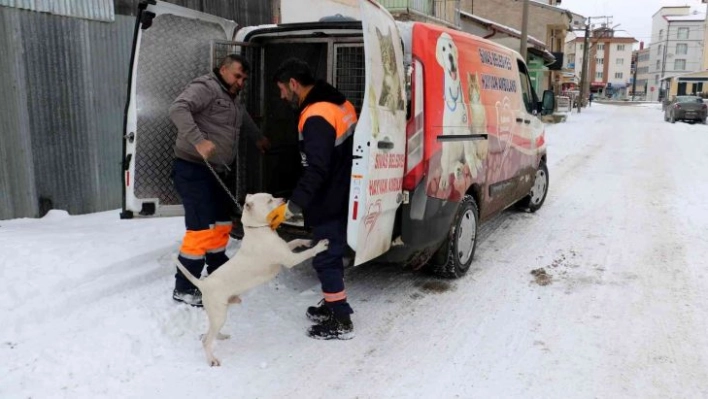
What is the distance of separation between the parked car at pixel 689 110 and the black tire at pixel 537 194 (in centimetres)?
2444

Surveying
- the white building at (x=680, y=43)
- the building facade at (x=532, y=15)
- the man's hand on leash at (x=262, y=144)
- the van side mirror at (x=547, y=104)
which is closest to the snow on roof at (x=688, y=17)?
the white building at (x=680, y=43)

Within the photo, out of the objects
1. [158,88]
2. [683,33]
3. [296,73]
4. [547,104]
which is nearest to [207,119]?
[158,88]

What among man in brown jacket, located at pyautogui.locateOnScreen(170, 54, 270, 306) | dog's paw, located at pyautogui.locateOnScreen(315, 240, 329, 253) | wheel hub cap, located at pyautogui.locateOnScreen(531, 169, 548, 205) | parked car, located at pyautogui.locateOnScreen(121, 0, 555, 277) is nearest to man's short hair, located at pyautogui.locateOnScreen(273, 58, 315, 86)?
parked car, located at pyautogui.locateOnScreen(121, 0, 555, 277)

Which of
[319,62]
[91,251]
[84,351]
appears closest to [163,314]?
[84,351]

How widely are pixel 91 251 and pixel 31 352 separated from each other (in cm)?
148

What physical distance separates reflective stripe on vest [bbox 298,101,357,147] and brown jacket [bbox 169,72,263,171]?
2.54 ft

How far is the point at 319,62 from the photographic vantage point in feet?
18.3

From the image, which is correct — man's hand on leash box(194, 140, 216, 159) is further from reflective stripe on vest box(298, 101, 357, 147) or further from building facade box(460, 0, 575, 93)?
building facade box(460, 0, 575, 93)

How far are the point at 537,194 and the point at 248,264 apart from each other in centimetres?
537

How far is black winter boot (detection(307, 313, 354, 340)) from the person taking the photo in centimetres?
384

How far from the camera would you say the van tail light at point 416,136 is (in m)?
4.11

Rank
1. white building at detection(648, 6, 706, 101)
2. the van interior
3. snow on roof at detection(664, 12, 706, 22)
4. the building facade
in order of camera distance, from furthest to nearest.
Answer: snow on roof at detection(664, 12, 706, 22)
white building at detection(648, 6, 706, 101)
the building facade
the van interior

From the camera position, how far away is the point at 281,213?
3.52 meters

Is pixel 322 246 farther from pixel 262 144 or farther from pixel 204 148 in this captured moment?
pixel 262 144
